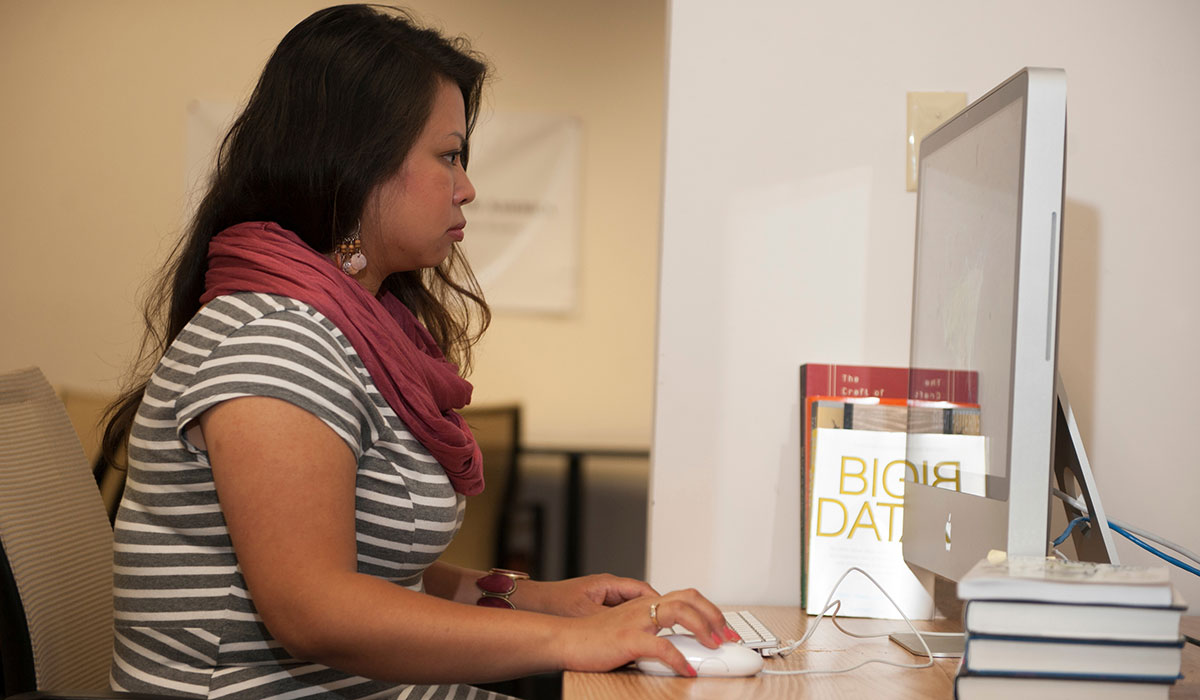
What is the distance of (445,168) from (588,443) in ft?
7.10

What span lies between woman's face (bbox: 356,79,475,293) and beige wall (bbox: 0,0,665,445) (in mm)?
1982

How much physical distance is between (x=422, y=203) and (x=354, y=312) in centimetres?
19

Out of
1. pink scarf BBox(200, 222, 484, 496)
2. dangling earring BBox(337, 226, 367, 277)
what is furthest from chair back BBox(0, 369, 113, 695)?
dangling earring BBox(337, 226, 367, 277)

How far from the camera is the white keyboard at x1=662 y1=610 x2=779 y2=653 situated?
1.01 meters

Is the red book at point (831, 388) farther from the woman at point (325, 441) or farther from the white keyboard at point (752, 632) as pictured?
the woman at point (325, 441)

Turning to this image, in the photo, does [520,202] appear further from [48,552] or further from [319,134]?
[48,552]

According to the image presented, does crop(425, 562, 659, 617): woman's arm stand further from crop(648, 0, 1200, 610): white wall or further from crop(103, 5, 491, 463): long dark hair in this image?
crop(103, 5, 491, 463): long dark hair

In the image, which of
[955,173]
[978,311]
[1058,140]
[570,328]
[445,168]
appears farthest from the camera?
[570,328]

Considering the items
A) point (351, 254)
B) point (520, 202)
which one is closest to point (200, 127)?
point (520, 202)

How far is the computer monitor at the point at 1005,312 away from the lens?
0.85 m

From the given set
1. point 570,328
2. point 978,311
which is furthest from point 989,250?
point 570,328

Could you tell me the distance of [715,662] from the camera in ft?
2.99

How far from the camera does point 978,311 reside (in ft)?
3.20

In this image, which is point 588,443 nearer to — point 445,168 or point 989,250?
point 445,168
